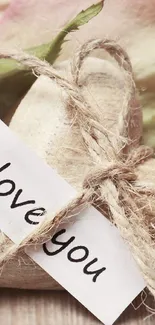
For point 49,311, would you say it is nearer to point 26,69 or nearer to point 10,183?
point 10,183

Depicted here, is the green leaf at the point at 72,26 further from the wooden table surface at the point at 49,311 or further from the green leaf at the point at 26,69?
the wooden table surface at the point at 49,311

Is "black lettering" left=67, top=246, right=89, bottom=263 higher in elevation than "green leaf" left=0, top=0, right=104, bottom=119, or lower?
lower

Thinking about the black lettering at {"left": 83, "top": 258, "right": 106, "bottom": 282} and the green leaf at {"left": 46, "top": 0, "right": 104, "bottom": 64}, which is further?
the green leaf at {"left": 46, "top": 0, "right": 104, "bottom": 64}

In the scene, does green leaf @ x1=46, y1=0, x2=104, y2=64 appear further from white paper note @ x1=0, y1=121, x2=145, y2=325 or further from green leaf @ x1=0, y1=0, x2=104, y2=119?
white paper note @ x1=0, y1=121, x2=145, y2=325

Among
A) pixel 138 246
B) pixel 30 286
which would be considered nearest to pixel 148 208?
pixel 138 246

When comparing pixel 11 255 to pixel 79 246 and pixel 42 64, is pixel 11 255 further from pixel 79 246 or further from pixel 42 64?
pixel 42 64

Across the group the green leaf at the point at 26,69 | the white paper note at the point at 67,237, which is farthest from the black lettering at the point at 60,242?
the green leaf at the point at 26,69

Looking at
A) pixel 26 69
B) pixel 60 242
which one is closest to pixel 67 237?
pixel 60 242

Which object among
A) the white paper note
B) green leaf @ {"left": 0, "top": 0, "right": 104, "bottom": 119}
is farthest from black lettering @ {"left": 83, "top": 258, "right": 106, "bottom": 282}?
green leaf @ {"left": 0, "top": 0, "right": 104, "bottom": 119}
